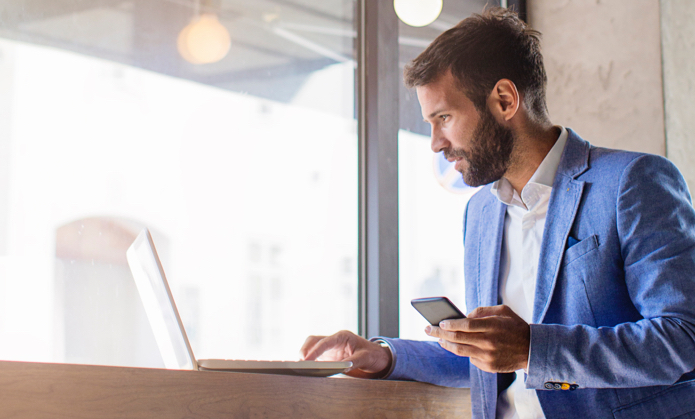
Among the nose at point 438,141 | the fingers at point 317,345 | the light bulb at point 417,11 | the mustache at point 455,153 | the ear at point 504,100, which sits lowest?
the fingers at point 317,345

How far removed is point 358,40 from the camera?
245 cm

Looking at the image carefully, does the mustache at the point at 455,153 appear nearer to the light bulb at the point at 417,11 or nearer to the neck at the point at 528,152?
the neck at the point at 528,152

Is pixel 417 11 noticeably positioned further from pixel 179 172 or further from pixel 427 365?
pixel 427 365

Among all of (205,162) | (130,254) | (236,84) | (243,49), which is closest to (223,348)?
(205,162)

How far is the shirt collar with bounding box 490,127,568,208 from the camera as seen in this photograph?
142 cm

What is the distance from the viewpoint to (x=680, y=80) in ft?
8.92

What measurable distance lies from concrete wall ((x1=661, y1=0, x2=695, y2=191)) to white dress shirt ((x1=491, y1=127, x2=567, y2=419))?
1.53 m

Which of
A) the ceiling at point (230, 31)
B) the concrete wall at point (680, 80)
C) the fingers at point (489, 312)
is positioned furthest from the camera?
the concrete wall at point (680, 80)

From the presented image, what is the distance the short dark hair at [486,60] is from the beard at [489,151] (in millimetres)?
53

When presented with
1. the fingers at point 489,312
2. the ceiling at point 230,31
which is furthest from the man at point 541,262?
the ceiling at point 230,31

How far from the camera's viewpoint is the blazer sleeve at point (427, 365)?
4.63ft

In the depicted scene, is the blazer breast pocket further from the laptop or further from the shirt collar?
the laptop

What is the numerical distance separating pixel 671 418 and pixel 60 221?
1.54 m

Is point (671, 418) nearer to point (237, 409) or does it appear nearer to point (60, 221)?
point (237, 409)
